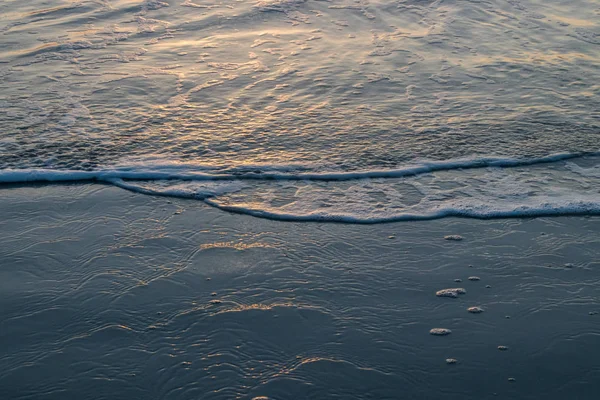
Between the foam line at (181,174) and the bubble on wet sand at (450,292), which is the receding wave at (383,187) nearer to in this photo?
the foam line at (181,174)

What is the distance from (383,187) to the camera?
A: 6.06 m

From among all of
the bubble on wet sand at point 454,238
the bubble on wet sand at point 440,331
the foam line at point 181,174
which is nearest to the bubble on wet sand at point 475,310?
the bubble on wet sand at point 440,331

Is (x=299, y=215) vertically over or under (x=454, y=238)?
over

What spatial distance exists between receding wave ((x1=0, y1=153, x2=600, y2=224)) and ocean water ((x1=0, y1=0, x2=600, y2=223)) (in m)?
0.02

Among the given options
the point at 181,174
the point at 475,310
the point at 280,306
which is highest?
the point at 181,174

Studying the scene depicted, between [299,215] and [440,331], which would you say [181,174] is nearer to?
[299,215]

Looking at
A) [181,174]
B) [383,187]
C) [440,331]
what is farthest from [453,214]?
[181,174]

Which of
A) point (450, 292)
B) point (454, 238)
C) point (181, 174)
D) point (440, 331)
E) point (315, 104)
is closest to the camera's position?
point (440, 331)

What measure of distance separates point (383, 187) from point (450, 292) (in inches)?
69.9

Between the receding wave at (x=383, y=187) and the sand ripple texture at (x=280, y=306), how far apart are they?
0.56ft

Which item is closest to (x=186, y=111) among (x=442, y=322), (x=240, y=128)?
(x=240, y=128)

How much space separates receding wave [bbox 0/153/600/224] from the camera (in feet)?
18.3

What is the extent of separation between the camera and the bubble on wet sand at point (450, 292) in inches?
175

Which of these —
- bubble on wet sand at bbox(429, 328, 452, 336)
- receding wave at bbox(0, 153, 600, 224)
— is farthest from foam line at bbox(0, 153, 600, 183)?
bubble on wet sand at bbox(429, 328, 452, 336)
